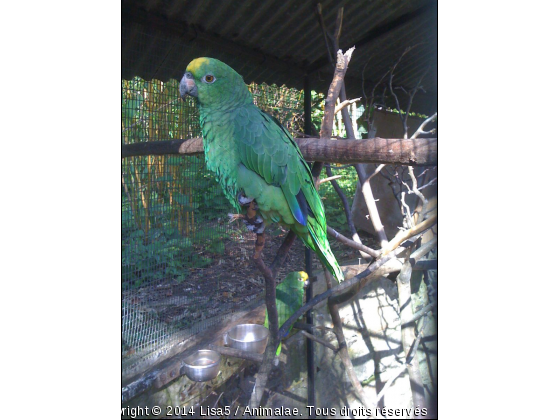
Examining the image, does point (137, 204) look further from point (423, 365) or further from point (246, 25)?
point (423, 365)

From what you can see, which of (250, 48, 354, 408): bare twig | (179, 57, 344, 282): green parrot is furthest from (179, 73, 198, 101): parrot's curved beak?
(250, 48, 354, 408): bare twig

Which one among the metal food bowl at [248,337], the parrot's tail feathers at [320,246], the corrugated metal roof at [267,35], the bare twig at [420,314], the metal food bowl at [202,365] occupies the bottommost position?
the metal food bowl at [202,365]

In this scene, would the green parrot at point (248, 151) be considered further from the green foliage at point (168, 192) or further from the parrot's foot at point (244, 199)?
the green foliage at point (168, 192)

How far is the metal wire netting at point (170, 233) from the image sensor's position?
1.35 meters

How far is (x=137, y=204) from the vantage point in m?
1.38

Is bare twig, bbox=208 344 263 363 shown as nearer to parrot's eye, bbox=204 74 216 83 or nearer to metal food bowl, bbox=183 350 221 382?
metal food bowl, bbox=183 350 221 382

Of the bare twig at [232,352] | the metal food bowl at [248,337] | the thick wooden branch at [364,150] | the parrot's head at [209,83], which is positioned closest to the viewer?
the thick wooden branch at [364,150]

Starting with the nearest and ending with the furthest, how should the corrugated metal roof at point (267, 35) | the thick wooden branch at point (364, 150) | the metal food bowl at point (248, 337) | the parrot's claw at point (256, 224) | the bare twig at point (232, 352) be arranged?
1. the thick wooden branch at point (364, 150)
2. the parrot's claw at point (256, 224)
3. the corrugated metal roof at point (267, 35)
4. the bare twig at point (232, 352)
5. the metal food bowl at point (248, 337)

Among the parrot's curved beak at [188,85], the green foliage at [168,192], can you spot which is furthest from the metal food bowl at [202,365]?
→ the parrot's curved beak at [188,85]

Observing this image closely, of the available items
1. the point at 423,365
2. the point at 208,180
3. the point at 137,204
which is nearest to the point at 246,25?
the point at 208,180

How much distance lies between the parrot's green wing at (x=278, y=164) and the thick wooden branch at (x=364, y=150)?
0.07 meters

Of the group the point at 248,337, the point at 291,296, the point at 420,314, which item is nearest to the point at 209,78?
the point at 291,296

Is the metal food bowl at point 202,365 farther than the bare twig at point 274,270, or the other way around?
the metal food bowl at point 202,365

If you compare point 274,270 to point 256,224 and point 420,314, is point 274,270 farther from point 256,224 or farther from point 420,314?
point 420,314
